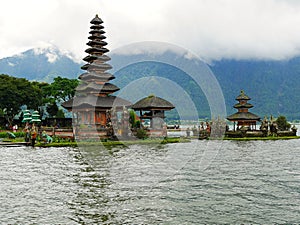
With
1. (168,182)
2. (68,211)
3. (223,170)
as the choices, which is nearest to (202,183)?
(168,182)

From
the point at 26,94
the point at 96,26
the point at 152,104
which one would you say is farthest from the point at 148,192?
the point at 26,94

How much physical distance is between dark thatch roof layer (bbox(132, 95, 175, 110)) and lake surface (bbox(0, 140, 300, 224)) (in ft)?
99.2


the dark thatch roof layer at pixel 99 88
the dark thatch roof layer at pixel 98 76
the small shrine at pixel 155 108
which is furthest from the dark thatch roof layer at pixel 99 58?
the small shrine at pixel 155 108

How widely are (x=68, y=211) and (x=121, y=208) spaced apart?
5.83 ft

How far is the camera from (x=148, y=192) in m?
16.2

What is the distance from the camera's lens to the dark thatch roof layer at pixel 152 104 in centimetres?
5634

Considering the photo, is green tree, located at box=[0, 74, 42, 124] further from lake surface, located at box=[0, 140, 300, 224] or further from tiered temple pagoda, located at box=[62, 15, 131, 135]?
lake surface, located at box=[0, 140, 300, 224]

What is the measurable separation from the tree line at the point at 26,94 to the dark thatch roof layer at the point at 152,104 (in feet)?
71.2

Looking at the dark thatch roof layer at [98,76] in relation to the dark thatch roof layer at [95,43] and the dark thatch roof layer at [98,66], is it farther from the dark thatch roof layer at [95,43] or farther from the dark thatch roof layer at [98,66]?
the dark thatch roof layer at [95,43]

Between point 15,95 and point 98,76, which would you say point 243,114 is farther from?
point 15,95

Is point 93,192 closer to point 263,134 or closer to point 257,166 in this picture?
point 257,166

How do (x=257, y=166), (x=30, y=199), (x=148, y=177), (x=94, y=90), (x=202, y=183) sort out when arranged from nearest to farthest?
1. (x=30, y=199)
2. (x=202, y=183)
3. (x=148, y=177)
4. (x=257, y=166)
5. (x=94, y=90)

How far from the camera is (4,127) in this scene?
6544cm

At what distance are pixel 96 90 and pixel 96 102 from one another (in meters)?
2.36
